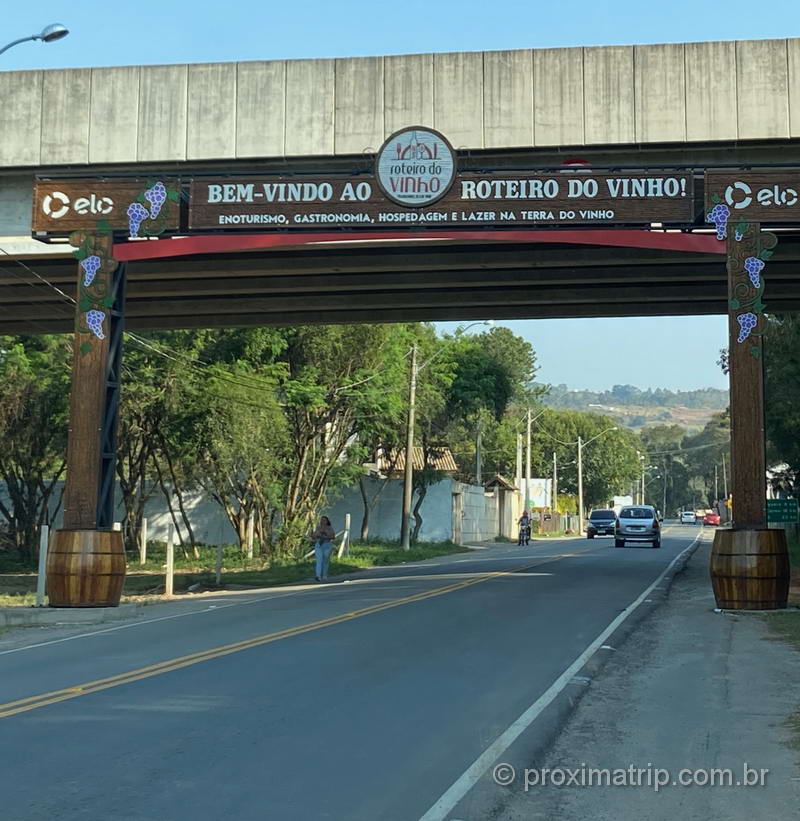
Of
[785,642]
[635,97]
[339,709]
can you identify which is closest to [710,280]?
[635,97]

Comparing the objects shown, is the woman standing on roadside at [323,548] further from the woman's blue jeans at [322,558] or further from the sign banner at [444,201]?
the sign banner at [444,201]

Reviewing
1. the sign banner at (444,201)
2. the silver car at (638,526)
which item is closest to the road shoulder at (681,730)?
the sign banner at (444,201)

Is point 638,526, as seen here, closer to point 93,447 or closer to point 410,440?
point 410,440

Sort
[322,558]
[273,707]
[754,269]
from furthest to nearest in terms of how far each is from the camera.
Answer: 1. [322,558]
2. [754,269]
3. [273,707]

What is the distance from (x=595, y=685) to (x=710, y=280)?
1443cm

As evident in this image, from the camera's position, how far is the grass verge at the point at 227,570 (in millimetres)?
27656

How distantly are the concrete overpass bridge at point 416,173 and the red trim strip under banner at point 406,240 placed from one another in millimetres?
41

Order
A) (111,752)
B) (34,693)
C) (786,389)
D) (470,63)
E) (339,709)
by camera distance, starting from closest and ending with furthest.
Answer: (111,752) → (339,709) → (34,693) → (470,63) → (786,389)

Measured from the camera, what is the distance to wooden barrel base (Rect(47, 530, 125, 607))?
62.1ft

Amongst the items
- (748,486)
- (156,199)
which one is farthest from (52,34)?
(748,486)

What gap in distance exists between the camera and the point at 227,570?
1337 inches

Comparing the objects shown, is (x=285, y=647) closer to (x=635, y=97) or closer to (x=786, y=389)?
(x=635, y=97)

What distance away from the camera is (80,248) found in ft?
67.2

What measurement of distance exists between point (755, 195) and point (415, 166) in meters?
5.84
